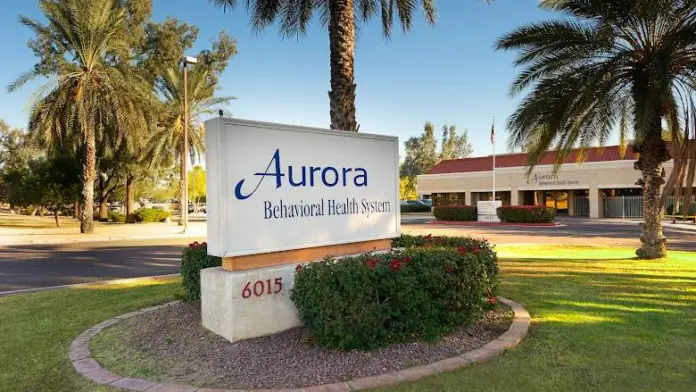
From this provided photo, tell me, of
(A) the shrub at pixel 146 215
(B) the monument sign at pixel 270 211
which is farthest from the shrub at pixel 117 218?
(B) the monument sign at pixel 270 211

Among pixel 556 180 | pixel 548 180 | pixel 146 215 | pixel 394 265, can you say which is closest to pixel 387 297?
pixel 394 265

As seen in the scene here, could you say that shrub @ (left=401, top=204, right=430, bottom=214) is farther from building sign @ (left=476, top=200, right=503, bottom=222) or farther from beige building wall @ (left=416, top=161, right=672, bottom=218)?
building sign @ (left=476, top=200, right=503, bottom=222)

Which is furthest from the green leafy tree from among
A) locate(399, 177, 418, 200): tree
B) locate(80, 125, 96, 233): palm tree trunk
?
locate(399, 177, 418, 200): tree

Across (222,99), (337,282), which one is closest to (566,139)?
(337,282)

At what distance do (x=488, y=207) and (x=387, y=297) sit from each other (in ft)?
93.3

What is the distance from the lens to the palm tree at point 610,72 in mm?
9453

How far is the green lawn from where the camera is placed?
347cm

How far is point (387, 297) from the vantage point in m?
4.15

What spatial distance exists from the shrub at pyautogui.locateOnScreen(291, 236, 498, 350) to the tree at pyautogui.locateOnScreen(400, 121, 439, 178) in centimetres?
6454

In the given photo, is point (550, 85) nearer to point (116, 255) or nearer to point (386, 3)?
point (386, 3)

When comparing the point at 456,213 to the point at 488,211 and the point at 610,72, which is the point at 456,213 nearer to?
the point at 488,211

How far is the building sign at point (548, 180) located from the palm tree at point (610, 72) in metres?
26.6

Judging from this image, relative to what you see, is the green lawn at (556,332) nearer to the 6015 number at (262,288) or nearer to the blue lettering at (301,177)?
the 6015 number at (262,288)

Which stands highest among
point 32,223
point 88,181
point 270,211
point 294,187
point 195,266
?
point 88,181
